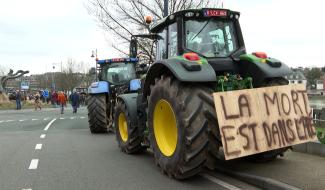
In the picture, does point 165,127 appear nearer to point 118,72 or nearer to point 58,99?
point 118,72

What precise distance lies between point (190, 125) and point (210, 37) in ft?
6.59

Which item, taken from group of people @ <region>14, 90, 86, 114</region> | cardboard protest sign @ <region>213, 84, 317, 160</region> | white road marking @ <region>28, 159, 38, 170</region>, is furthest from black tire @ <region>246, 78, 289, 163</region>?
group of people @ <region>14, 90, 86, 114</region>

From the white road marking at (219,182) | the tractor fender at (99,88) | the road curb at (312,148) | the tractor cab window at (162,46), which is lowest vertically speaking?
the white road marking at (219,182)

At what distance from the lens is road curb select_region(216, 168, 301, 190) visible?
19.3ft

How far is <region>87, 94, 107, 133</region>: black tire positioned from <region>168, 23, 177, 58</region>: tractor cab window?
6.70 meters

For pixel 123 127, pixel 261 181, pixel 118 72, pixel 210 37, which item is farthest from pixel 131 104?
pixel 118 72

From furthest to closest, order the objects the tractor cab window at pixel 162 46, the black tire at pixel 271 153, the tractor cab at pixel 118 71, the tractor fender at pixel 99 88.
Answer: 1. the tractor cab at pixel 118 71
2. the tractor fender at pixel 99 88
3. the tractor cab window at pixel 162 46
4. the black tire at pixel 271 153

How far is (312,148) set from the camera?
818 cm

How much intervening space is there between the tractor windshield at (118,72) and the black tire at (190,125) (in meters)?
8.69

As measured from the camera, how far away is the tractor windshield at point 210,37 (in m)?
7.65

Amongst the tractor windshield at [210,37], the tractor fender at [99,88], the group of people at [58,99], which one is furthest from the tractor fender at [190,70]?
the group of people at [58,99]

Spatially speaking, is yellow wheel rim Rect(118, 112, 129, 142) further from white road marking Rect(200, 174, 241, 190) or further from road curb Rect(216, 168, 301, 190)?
road curb Rect(216, 168, 301, 190)

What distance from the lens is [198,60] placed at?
680cm

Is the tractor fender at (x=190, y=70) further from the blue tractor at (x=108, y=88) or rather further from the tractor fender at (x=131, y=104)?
the blue tractor at (x=108, y=88)
